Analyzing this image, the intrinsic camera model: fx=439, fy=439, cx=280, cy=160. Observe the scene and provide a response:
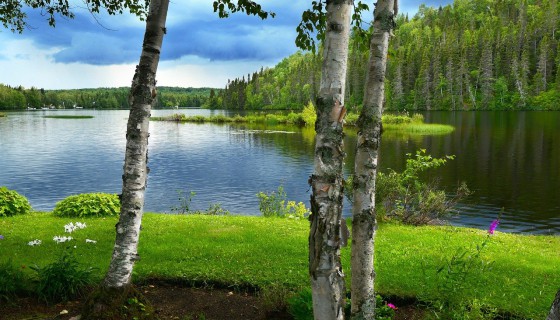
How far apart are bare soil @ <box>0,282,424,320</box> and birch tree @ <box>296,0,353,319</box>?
9.51 ft

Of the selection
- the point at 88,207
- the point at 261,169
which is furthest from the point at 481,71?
the point at 88,207

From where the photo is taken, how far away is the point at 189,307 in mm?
7156

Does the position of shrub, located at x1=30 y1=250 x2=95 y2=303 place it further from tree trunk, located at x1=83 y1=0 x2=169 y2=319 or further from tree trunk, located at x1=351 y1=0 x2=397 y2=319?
tree trunk, located at x1=351 y1=0 x2=397 y2=319

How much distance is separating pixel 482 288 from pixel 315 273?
530cm

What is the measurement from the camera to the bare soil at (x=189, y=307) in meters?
6.53

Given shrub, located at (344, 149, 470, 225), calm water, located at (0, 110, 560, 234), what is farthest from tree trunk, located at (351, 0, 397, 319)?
calm water, located at (0, 110, 560, 234)

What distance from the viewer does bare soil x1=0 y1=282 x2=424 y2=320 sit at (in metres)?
6.53

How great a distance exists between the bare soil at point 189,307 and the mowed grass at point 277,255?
1.19ft

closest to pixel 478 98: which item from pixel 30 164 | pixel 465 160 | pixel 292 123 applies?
pixel 292 123

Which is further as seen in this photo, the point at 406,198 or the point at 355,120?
the point at 355,120

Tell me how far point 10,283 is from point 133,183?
2.93 meters

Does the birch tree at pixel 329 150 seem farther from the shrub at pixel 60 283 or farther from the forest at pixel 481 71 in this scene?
the forest at pixel 481 71

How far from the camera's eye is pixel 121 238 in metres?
6.18

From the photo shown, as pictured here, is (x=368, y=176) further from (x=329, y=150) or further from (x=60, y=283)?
(x=60, y=283)
